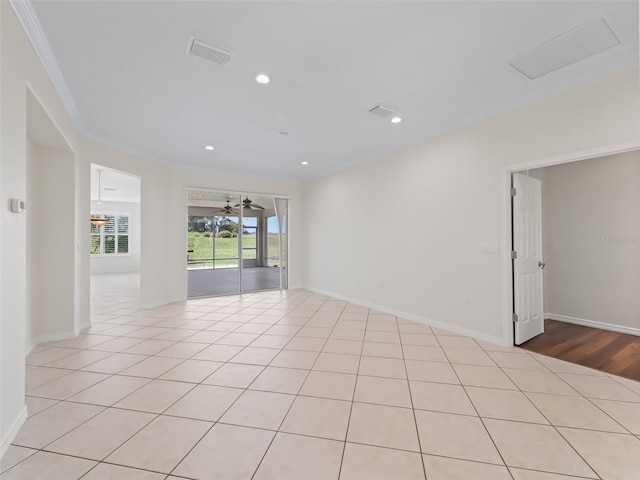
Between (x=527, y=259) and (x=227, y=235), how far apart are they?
21.9 feet

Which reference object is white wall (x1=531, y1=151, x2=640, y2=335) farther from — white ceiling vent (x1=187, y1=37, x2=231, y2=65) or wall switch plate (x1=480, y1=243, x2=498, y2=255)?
white ceiling vent (x1=187, y1=37, x2=231, y2=65)

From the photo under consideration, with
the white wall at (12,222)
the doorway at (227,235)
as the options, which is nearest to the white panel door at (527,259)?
the white wall at (12,222)

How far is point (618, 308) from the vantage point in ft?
12.7

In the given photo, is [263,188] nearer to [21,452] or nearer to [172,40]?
[172,40]

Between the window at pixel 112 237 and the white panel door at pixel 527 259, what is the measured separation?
40.1ft

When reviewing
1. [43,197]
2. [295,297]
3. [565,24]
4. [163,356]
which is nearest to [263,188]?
[295,297]

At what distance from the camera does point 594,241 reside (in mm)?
4102

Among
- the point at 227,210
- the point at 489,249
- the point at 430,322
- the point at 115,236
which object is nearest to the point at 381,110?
the point at 489,249

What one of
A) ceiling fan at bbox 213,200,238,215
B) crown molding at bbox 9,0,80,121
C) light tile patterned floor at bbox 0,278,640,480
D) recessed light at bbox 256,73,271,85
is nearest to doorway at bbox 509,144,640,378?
light tile patterned floor at bbox 0,278,640,480

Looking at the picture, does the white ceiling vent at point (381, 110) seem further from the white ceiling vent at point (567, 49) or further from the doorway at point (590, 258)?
the doorway at point (590, 258)

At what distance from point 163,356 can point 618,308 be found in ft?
19.2

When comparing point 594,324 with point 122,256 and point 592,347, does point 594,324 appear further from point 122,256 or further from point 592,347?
point 122,256

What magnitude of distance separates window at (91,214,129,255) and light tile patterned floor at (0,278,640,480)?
8508 millimetres

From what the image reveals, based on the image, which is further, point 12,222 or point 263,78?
point 263,78
